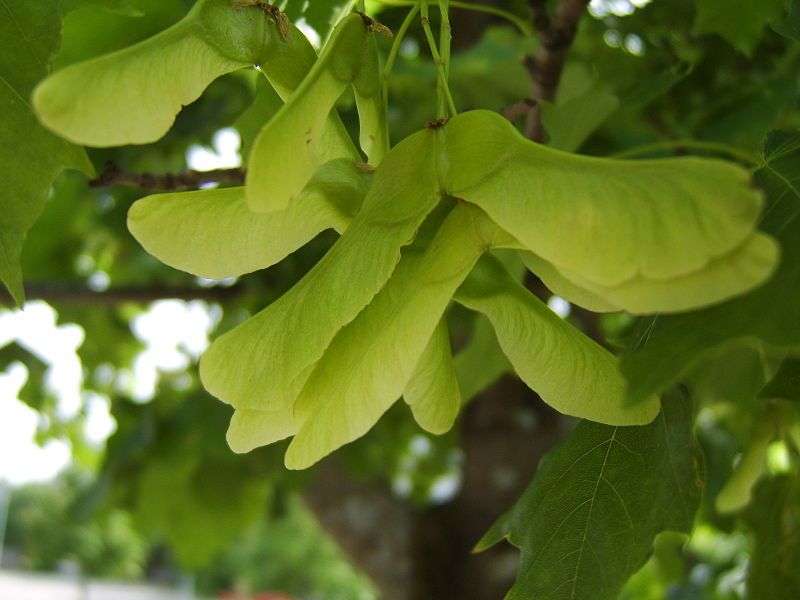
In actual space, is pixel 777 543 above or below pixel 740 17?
below

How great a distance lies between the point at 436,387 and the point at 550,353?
0.08 metres

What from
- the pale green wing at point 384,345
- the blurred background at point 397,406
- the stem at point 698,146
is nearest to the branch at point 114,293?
the blurred background at point 397,406

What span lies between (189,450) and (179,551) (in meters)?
0.25

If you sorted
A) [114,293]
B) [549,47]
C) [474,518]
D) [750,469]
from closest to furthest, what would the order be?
1. [750,469]
2. [549,47]
3. [114,293]
4. [474,518]

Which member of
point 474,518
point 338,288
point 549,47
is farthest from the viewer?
point 474,518

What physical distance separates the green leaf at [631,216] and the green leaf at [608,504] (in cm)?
23

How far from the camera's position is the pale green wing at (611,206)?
1.27 ft

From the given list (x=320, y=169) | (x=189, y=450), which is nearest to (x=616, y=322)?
(x=189, y=450)

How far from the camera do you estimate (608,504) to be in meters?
0.65

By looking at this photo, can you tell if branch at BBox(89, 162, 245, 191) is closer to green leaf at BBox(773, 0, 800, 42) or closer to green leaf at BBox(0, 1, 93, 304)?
green leaf at BBox(0, 1, 93, 304)

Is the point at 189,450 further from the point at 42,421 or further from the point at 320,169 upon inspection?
the point at 320,169

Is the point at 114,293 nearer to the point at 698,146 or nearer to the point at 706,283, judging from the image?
the point at 698,146

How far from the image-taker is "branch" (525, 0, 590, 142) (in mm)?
914

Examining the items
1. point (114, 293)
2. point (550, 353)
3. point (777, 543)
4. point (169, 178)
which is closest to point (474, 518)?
point (114, 293)
